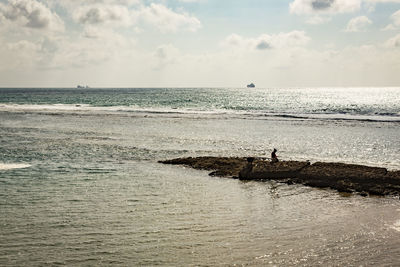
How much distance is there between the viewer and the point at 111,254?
13.1 meters

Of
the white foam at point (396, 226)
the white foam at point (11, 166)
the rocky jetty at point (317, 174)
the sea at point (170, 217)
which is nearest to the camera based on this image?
the sea at point (170, 217)

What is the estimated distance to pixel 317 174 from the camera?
79.4 ft

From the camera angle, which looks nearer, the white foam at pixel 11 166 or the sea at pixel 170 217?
the sea at pixel 170 217

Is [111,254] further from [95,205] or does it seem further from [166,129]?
[166,129]

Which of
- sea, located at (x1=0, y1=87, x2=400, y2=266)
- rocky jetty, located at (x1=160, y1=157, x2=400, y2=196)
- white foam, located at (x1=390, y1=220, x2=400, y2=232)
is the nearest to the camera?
sea, located at (x1=0, y1=87, x2=400, y2=266)

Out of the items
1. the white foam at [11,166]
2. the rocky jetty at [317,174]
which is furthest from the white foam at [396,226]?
the white foam at [11,166]

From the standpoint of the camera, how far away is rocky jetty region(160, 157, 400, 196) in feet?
72.9

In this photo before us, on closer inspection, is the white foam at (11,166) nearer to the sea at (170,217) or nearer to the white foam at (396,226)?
the sea at (170,217)

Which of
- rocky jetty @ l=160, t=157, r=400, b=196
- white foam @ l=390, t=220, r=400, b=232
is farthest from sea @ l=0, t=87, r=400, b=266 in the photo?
rocky jetty @ l=160, t=157, r=400, b=196

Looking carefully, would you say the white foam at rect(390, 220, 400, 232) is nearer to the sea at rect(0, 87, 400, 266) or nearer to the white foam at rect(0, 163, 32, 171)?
the sea at rect(0, 87, 400, 266)

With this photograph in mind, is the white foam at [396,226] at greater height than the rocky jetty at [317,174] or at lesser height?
lesser

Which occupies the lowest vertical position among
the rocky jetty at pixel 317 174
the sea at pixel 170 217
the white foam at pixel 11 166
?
the sea at pixel 170 217

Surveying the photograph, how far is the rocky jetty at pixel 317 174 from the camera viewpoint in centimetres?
2222

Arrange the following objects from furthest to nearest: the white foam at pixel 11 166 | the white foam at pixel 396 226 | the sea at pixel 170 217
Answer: the white foam at pixel 11 166 → the white foam at pixel 396 226 → the sea at pixel 170 217
